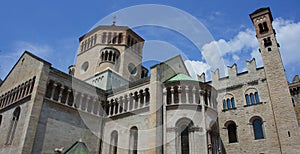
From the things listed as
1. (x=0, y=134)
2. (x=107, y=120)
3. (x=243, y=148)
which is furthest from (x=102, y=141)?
(x=243, y=148)

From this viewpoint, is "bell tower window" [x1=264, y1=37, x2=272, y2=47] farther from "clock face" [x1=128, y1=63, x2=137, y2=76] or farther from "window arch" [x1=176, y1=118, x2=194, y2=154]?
"clock face" [x1=128, y1=63, x2=137, y2=76]

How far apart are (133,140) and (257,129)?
11918mm

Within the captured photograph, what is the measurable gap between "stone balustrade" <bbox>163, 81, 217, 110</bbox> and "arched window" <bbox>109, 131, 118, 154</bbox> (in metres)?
5.93

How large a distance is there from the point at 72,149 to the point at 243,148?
1527 centimetres

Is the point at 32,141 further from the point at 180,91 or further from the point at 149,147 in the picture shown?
the point at 180,91

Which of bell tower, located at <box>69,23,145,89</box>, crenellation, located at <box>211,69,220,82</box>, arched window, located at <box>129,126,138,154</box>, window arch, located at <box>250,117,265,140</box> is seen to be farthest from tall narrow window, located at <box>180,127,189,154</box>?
bell tower, located at <box>69,23,145,89</box>

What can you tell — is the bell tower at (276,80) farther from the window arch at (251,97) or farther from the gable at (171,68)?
the gable at (171,68)

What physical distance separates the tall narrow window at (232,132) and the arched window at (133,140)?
9.93 m

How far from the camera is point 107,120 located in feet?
69.3

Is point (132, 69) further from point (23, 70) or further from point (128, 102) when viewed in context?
point (23, 70)

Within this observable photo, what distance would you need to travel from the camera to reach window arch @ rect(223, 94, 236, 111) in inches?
935

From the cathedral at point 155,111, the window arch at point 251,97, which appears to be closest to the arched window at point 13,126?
the cathedral at point 155,111

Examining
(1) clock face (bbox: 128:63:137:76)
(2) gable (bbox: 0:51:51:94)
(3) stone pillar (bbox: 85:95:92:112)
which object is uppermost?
(1) clock face (bbox: 128:63:137:76)

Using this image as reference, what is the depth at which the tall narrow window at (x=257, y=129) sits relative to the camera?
21028 mm
